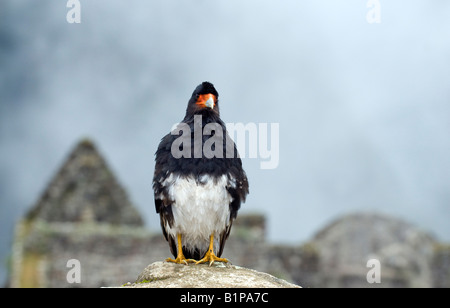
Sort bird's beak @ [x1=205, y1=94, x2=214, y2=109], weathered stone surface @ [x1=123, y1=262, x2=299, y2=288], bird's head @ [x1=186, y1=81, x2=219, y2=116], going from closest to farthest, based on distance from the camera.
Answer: weathered stone surface @ [x1=123, y1=262, x2=299, y2=288], bird's beak @ [x1=205, y1=94, x2=214, y2=109], bird's head @ [x1=186, y1=81, x2=219, y2=116]

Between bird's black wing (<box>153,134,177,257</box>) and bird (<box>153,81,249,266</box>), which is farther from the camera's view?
bird's black wing (<box>153,134,177,257</box>)

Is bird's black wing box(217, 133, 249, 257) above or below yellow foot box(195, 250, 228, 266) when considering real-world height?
above

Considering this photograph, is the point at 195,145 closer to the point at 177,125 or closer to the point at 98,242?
the point at 177,125

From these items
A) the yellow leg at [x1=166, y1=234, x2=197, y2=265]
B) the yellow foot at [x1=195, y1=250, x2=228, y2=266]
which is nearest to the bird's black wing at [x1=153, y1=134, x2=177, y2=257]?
the yellow leg at [x1=166, y1=234, x2=197, y2=265]

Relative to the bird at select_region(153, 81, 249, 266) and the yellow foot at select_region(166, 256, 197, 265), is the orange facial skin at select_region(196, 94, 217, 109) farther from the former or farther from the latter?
the yellow foot at select_region(166, 256, 197, 265)

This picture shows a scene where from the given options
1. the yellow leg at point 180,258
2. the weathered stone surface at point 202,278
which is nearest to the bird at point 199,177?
the yellow leg at point 180,258

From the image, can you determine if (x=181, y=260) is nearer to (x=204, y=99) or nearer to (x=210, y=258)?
(x=210, y=258)

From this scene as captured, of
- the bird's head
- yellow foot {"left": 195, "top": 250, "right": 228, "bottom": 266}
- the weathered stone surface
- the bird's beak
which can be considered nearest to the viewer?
the weathered stone surface

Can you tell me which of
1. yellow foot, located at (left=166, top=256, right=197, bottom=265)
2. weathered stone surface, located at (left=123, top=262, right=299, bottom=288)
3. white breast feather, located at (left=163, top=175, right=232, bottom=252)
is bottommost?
weathered stone surface, located at (left=123, top=262, right=299, bottom=288)

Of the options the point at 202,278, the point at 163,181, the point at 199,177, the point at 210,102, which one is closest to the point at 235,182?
the point at 199,177
